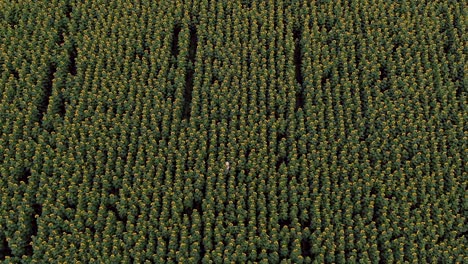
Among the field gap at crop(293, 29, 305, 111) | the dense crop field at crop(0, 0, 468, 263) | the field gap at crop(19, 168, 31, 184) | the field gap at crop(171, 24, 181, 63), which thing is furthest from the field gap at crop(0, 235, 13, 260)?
the field gap at crop(293, 29, 305, 111)

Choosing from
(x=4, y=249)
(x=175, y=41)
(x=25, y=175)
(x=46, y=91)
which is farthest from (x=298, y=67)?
(x=4, y=249)

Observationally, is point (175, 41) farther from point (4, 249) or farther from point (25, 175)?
point (4, 249)

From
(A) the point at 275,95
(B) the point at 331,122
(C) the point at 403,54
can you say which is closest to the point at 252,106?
(A) the point at 275,95

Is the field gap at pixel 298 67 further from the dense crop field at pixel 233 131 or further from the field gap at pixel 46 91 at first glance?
the field gap at pixel 46 91

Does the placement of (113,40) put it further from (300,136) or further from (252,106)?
(300,136)

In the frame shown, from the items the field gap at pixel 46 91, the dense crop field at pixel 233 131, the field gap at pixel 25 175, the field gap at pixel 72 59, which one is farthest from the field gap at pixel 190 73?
the field gap at pixel 25 175

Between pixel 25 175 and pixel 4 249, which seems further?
→ pixel 25 175
